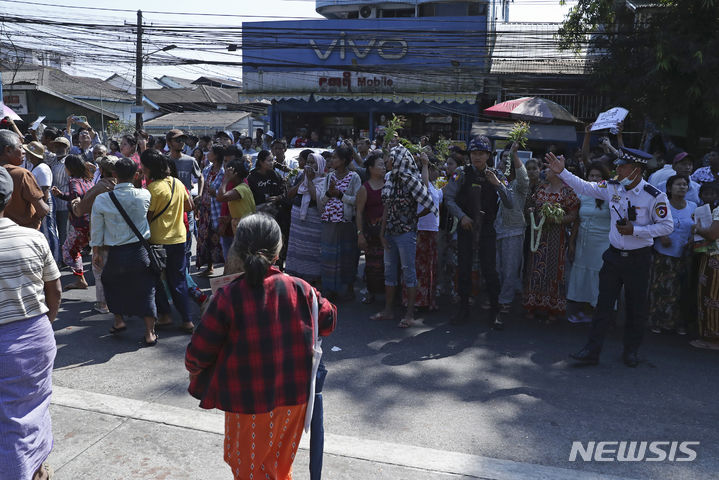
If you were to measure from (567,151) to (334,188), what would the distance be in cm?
1411

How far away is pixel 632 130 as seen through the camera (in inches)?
778

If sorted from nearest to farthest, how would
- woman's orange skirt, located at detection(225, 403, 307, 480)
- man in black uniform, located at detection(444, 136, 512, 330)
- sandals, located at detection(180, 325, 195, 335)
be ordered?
woman's orange skirt, located at detection(225, 403, 307, 480) → sandals, located at detection(180, 325, 195, 335) → man in black uniform, located at detection(444, 136, 512, 330)

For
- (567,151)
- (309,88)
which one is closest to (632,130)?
(567,151)

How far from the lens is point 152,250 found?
222 inches

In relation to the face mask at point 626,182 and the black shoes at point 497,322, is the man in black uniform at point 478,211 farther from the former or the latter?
the face mask at point 626,182

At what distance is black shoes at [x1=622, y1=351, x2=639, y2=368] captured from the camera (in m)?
5.39

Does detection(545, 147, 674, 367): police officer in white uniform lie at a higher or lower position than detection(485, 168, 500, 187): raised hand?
lower

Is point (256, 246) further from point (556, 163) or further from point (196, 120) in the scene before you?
point (196, 120)

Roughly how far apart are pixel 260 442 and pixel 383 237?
401 centimetres

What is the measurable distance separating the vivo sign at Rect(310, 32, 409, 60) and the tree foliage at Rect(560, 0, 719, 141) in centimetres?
959

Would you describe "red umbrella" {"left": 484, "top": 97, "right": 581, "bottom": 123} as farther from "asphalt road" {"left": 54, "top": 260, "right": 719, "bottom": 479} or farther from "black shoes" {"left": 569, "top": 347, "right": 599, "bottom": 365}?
"black shoes" {"left": 569, "top": 347, "right": 599, "bottom": 365}

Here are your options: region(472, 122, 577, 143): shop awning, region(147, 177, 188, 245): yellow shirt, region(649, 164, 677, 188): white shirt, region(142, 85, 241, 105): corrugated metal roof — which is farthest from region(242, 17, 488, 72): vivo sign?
region(147, 177, 188, 245): yellow shirt

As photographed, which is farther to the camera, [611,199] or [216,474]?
[611,199]

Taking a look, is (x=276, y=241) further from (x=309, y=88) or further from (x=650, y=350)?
(x=309, y=88)
